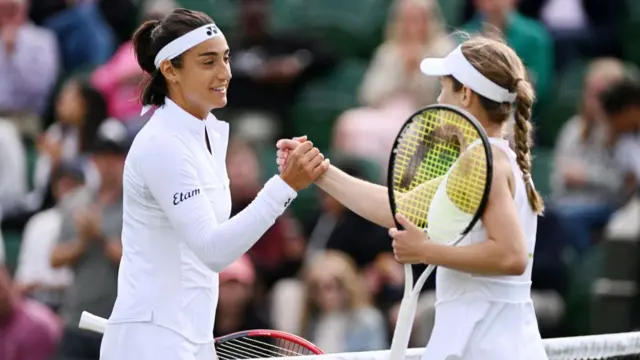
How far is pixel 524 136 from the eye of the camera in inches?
167

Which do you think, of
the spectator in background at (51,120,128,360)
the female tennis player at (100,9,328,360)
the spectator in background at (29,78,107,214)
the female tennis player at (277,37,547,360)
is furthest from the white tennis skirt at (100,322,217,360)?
the spectator in background at (29,78,107,214)

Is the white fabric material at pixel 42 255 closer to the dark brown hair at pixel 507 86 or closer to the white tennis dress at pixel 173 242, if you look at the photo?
the white tennis dress at pixel 173 242

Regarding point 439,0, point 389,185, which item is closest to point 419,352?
point 389,185

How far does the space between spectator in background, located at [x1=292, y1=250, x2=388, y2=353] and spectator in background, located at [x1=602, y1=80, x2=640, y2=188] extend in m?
2.01

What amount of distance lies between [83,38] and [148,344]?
6278 mm

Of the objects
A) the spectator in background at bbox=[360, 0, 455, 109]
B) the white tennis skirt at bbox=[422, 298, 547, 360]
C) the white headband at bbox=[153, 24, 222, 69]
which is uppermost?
the white headband at bbox=[153, 24, 222, 69]

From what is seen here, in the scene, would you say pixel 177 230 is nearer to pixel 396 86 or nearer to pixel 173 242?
pixel 173 242

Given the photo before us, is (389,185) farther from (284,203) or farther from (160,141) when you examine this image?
(160,141)

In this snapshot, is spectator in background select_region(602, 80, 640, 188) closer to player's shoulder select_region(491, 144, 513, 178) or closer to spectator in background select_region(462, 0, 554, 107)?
spectator in background select_region(462, 0, 554, 107)

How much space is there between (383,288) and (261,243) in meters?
0.78

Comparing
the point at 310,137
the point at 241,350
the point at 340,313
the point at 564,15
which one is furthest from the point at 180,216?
the point at 564,15

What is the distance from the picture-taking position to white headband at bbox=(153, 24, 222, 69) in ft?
13.8

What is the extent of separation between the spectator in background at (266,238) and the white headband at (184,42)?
4.00 meters

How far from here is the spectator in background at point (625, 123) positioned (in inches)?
347
